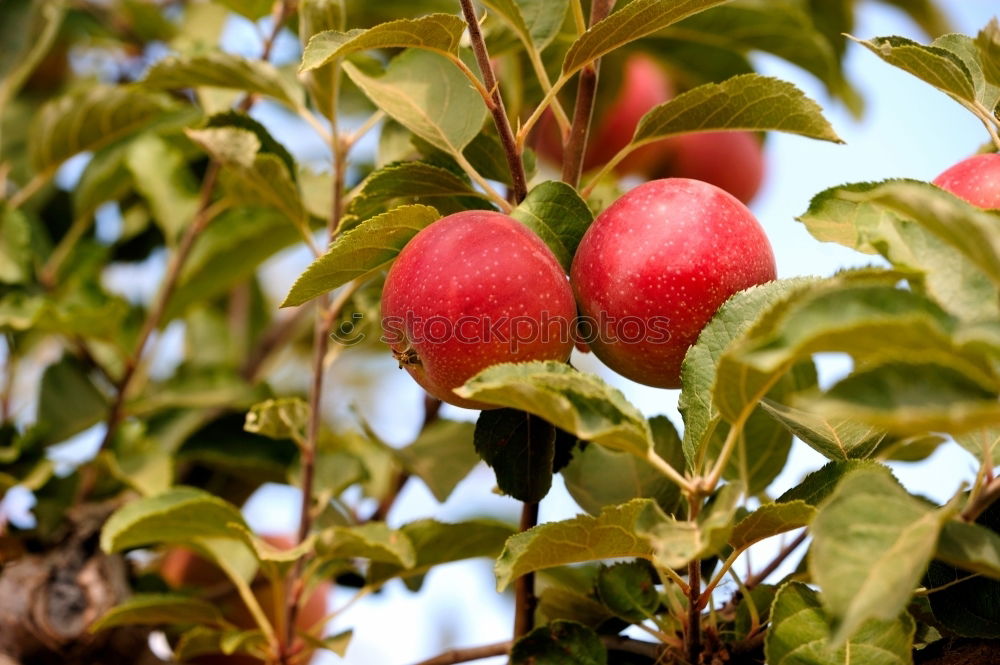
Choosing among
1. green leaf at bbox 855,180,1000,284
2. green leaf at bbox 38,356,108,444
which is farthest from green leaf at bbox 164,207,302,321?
green leaf at bbox 855,180,1000,284

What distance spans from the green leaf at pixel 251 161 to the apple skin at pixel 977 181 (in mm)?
654

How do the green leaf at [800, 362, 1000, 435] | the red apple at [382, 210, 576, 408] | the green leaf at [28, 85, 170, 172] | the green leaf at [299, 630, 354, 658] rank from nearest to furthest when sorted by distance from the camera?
the green leaf at [800, 362, 1000, 435] < the red apple at [382, 210, 576, 408] < the green leaf at [299, 630, 354, 658] < the green leaf at [28, 85, 170, 172]

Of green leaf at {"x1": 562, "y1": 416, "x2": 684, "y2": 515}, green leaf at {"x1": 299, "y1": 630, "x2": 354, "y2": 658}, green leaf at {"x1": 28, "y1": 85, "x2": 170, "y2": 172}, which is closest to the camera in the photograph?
green leaf at {"x1": 562, "y1": 416, "x2": 684, "y2": 515}

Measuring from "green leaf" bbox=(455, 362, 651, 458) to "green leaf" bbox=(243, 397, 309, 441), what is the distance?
1.49ft

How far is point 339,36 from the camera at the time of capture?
0.76 m

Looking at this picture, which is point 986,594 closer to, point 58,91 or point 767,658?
point 767,658

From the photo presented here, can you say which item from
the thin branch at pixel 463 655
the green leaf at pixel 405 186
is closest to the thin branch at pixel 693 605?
the thin branch at pixel 463 655

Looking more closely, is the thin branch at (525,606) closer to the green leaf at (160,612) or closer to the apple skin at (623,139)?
the green leaf at (160,612)

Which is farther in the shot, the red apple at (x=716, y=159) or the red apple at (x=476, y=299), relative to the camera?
the red apple at (x=716, y=159)

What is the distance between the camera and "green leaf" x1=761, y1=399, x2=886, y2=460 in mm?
812

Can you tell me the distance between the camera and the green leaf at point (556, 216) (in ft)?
2.76

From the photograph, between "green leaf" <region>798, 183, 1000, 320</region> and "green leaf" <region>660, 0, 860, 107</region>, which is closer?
"green leaf" <region>798, 183, 1000, 320</region>

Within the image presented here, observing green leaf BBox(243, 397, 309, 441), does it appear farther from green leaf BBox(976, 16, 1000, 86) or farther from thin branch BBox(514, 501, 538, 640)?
green leaf BBox(976, 16, 1000, 86)

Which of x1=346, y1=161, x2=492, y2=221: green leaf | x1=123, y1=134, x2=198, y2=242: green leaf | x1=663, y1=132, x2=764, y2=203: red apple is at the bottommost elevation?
x1=346, y1=161, x2=492, y2=221: green leaf
